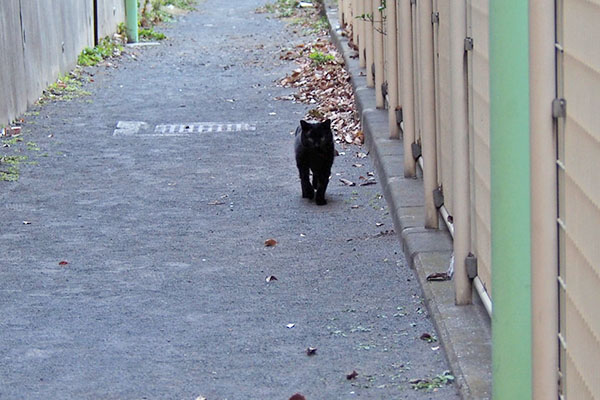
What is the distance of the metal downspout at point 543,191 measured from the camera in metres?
3.46

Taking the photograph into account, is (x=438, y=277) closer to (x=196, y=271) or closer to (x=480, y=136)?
(x=480, y=136)

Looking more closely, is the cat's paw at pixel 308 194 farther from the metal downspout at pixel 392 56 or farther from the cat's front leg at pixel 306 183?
the metal downspout at pixel 392 56

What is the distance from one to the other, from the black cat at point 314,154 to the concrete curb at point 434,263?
16.7 inches

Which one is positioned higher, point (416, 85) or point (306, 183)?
point (416, 85)

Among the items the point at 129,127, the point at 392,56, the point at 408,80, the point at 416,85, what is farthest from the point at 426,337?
the point at 129,127

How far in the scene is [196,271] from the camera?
22.0 ft

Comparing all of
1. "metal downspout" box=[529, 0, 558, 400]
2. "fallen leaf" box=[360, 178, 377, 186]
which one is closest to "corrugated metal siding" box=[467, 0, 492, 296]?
"metal downspout" box=[529, 0, 558, 400]

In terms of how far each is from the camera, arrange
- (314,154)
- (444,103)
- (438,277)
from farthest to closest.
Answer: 1. (314,154)
2. (444,103)
3. (438,277)

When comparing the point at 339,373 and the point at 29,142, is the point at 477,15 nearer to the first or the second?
the point at 339,373

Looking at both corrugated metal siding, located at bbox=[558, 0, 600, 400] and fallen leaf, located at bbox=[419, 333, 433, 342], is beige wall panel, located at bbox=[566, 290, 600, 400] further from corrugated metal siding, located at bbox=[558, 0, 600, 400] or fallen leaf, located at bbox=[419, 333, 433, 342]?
fallen leaf, located at bbox=[419, 333, 433, 342]

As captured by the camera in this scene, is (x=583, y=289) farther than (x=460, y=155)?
No

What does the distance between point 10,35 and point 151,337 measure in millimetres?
6908

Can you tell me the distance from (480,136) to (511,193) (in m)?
1.79

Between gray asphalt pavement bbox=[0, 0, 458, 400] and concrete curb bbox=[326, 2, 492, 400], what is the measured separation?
0.11 m
